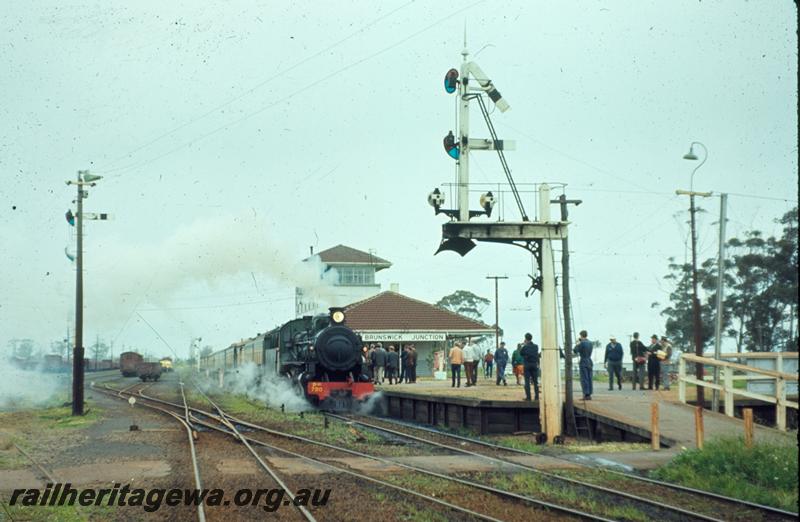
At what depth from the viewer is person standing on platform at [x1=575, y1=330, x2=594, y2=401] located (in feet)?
63.4

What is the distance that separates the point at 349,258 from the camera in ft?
203

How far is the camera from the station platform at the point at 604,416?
1469cm

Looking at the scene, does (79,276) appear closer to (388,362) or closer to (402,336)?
(388,362)

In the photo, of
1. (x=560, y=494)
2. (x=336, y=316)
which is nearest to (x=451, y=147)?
(x=336, y=316)

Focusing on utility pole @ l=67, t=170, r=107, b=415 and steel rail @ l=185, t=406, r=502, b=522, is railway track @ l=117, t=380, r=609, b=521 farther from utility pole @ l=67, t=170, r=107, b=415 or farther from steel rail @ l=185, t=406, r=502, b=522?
utility pole @ l=67, t=170, r=107, b=415

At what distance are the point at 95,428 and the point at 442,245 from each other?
9.52 m

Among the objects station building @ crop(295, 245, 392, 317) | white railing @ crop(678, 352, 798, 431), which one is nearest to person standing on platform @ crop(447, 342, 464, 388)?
white railing @ crop(678, 352, 798, 431)

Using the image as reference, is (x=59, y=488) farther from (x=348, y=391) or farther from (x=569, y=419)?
(x=348, y=391)

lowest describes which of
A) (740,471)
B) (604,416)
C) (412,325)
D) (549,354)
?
(740,471)

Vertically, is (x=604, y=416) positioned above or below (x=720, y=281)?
below

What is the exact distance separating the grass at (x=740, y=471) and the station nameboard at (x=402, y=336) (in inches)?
1426

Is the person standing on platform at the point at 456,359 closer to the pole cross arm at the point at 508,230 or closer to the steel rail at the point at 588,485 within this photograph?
the steel rail at the point at 588,485

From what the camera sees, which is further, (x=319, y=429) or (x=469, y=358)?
(x=469, y=358)

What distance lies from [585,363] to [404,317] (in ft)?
101
